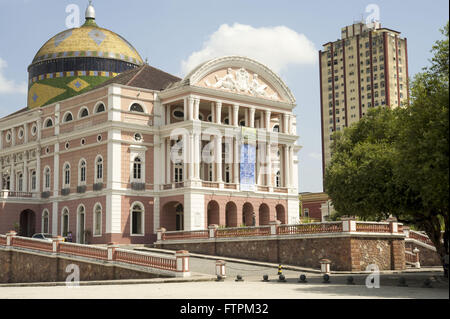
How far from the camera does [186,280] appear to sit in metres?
28.7

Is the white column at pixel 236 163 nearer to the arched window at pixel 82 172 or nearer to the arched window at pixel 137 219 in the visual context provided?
the arched window at pixel 137 219

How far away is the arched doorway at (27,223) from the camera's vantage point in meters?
55.2

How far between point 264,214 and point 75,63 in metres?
22.0

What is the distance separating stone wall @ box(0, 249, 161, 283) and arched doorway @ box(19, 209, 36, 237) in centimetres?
1256

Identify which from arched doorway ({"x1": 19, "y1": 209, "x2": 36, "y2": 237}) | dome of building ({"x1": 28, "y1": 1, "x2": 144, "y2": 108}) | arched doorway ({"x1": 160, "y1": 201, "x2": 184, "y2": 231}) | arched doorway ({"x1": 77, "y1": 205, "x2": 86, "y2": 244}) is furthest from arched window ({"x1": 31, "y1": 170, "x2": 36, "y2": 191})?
arched doorway ({"x1": 160, "y1": 201, "x2": 184, "y2": 231})

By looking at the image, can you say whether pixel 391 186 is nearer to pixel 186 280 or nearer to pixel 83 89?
pixel 186 280

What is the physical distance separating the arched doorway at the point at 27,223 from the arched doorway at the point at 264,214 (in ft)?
60.3

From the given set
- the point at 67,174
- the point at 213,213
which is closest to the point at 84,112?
the point at 67,174

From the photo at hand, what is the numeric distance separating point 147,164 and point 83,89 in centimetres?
1358

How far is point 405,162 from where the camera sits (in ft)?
83.6

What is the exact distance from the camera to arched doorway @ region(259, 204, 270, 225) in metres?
52.2

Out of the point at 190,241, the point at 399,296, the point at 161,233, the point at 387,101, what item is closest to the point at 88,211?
the point at 161,233

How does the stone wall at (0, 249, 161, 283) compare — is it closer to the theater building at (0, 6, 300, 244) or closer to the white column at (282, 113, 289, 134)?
the theater building at (0, 6, 300, 244)

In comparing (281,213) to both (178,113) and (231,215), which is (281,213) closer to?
(231,215)
